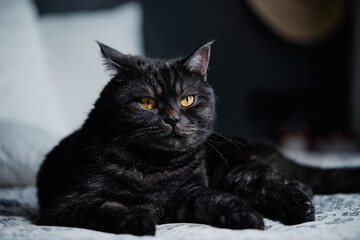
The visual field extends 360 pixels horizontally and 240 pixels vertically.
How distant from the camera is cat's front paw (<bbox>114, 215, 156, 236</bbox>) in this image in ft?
2.74

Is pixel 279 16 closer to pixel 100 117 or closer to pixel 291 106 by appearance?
pixel 291 106

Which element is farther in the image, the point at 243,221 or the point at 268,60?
the point at 268,60

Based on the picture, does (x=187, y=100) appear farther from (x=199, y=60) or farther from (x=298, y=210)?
(x=298, y=210)

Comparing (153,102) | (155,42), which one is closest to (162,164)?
(153,102)

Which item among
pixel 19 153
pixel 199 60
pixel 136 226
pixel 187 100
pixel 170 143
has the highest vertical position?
pixel 199 60

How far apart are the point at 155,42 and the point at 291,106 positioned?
1276 mm

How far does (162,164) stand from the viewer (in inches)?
44.9

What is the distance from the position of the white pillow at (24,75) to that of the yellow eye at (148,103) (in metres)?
0.99

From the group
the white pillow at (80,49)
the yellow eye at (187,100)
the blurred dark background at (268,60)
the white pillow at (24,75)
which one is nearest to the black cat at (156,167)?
the yellow eye at (187,100)

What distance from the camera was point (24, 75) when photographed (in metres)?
2.09

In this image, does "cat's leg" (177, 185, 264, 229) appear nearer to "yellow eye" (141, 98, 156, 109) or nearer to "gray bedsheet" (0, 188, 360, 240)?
"gray bedsheet" (0, 188, 360, 240)

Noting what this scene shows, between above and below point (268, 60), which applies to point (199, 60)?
above

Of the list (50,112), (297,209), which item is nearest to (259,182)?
(297,209)

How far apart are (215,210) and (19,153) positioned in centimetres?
103
